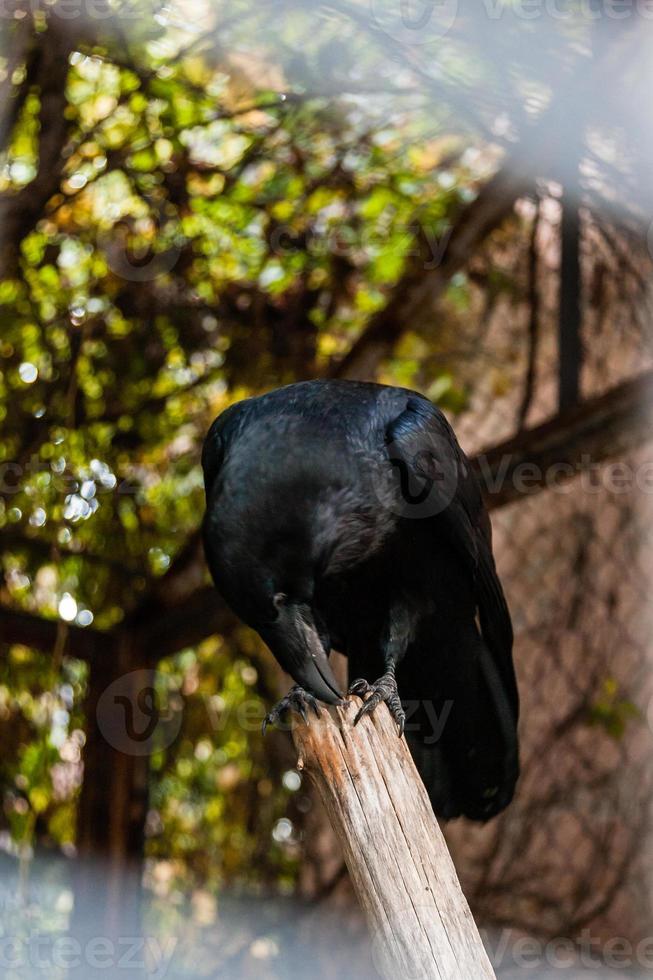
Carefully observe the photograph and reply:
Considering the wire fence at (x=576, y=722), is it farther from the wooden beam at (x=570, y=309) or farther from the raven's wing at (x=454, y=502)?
the raven's wing at (x=454, y=502)

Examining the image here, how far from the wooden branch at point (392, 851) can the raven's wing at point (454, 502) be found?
17.7 inches

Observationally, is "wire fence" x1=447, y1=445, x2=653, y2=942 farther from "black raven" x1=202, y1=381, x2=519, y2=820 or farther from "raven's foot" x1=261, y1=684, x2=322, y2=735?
"raven's foot" x1=261, y1=684, x2=322, y2=735

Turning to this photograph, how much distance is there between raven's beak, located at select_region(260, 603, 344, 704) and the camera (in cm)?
131

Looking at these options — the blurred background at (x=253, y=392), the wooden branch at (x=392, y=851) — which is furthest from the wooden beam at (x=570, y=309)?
the wooden branch at (x=392, y=851)

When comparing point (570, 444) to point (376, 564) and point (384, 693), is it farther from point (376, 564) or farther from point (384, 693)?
point (384, 693)

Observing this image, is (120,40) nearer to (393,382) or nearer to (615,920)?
(393,382)

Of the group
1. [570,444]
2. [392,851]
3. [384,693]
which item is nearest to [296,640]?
[384,693]

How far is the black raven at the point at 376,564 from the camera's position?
4.40 feet

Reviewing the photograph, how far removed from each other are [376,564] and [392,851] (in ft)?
1.78

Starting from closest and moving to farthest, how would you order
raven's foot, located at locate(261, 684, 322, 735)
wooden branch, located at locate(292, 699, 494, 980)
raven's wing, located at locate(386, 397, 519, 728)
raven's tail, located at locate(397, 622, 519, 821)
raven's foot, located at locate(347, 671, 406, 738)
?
wooden branch, located at locate(292, 699, 494, 980) < raven's foot, located at locate(261, 684, 322, 735) < raven's foot, located at locate(347, 671, 406, 738) < raven's wing, located at locate(386, 397, 519, 728) < raven's tail, located at locate(397, 622, 519, 821)

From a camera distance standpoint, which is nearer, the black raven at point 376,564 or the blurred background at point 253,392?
the black raven at point 376,564

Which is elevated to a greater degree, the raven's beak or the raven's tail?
the raven's beak

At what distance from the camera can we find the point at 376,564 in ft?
5.27

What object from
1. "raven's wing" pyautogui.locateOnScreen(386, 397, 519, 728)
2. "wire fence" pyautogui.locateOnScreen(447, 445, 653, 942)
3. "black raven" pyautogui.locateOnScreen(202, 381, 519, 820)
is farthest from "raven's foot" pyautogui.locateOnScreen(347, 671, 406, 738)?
"wire fence" pyautogui.locateOnScreen(447, 445, 653, 942)
